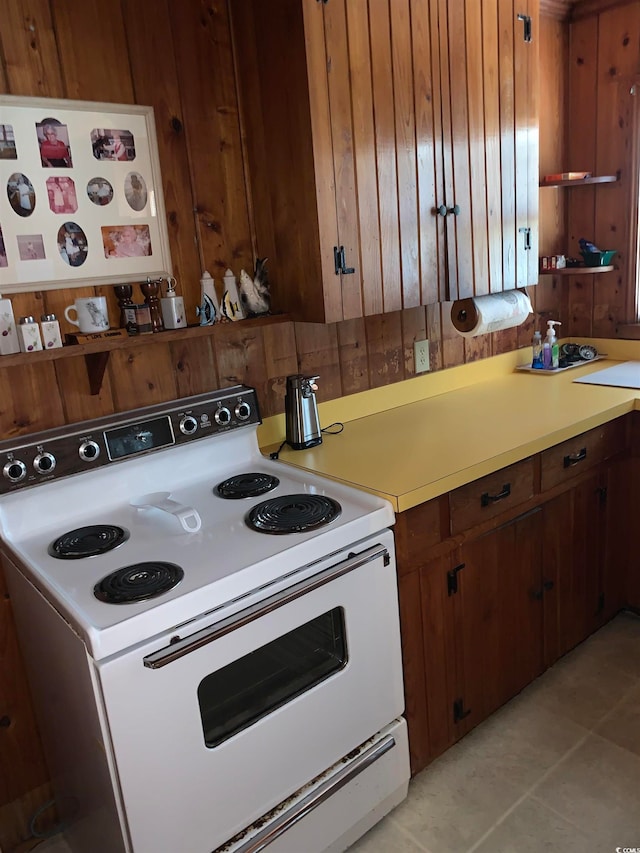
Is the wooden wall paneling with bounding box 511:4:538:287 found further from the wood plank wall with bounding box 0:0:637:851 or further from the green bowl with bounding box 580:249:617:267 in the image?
the wood plank wall with bounding box 0:0:637:851

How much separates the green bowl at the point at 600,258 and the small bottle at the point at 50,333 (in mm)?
2218

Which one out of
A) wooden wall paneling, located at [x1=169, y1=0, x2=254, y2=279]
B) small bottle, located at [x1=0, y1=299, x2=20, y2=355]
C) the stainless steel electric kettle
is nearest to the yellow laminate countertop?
the stainless steel electric kettle

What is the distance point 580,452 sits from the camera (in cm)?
219

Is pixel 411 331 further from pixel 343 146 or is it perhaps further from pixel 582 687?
pixel 582 687

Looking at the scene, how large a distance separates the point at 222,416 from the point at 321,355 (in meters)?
0.46

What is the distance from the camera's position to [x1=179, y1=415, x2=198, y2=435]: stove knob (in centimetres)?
187

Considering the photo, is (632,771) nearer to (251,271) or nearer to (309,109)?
(251,271)

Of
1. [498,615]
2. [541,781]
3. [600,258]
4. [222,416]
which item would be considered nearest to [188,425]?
[222,416]

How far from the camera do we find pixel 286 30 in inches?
69.6

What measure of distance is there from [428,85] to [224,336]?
0.96 m

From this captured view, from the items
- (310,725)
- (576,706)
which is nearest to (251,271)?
(310,725)

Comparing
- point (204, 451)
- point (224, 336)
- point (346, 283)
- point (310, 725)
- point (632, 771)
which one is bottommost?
point (632, 771)

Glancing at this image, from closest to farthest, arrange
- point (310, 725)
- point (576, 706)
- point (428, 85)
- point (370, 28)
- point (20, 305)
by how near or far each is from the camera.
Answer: point (310, 725) < point (20, 305) < point (370, 28) < point (428, 85) < point (576, 706)

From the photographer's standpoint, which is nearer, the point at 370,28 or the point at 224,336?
the point at 370,28
